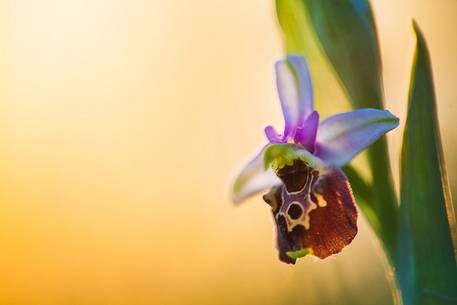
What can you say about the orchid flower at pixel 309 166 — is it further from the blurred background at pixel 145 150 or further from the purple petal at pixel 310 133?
the blurred background at pixel 145 150

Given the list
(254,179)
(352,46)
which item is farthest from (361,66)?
(254,179)

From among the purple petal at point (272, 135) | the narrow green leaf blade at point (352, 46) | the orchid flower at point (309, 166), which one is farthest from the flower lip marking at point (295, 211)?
the narrow green leaf blade at point (352, 46)

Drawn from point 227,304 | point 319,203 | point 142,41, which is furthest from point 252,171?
point 142,41

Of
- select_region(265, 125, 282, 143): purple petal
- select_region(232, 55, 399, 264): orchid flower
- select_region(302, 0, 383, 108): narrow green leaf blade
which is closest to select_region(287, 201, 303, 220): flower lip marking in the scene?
select_region(232, 55, 399, 264): orchid flower

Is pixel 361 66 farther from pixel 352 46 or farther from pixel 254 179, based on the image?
pixel 254 179

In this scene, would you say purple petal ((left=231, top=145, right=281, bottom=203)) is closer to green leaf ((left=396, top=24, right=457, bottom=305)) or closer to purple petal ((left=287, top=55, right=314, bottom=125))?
purple petal ((left=287, top=55, right=314, bottom=125))

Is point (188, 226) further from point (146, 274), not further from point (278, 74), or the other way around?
point (278, 74)
